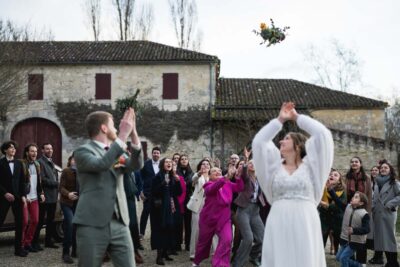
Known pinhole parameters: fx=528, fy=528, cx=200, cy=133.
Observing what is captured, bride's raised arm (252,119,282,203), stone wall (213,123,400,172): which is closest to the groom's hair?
bride's raised arm (252,119,282,203)

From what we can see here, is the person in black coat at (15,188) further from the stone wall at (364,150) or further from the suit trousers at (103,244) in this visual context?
the stone wall at (364,150)

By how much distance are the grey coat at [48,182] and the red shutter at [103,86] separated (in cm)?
1969

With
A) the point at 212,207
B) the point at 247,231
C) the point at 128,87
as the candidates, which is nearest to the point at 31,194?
the point at 212,207

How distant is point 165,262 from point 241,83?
25249mm

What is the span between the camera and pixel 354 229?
782 cm

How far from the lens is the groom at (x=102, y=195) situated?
4328 millimetres

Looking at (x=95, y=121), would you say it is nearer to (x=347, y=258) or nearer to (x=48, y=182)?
(x=347, y=258)

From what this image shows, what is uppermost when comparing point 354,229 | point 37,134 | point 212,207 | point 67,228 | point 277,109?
point 277,109

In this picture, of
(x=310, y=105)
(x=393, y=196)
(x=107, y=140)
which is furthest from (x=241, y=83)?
(x=107, y=140)

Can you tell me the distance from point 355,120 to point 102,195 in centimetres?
2815

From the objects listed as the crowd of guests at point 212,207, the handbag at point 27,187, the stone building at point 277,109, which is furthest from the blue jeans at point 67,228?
the stone building at point 277,109

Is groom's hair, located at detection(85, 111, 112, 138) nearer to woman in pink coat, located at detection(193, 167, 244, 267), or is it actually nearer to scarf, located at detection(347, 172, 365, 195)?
woman in pink coat, located at detection(193, 167, 244, 267)

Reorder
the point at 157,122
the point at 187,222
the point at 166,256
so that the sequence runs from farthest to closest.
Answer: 1. the point at 157,122
2. the point at 187,222
3. the point at 166,256

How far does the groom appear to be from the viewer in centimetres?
433
